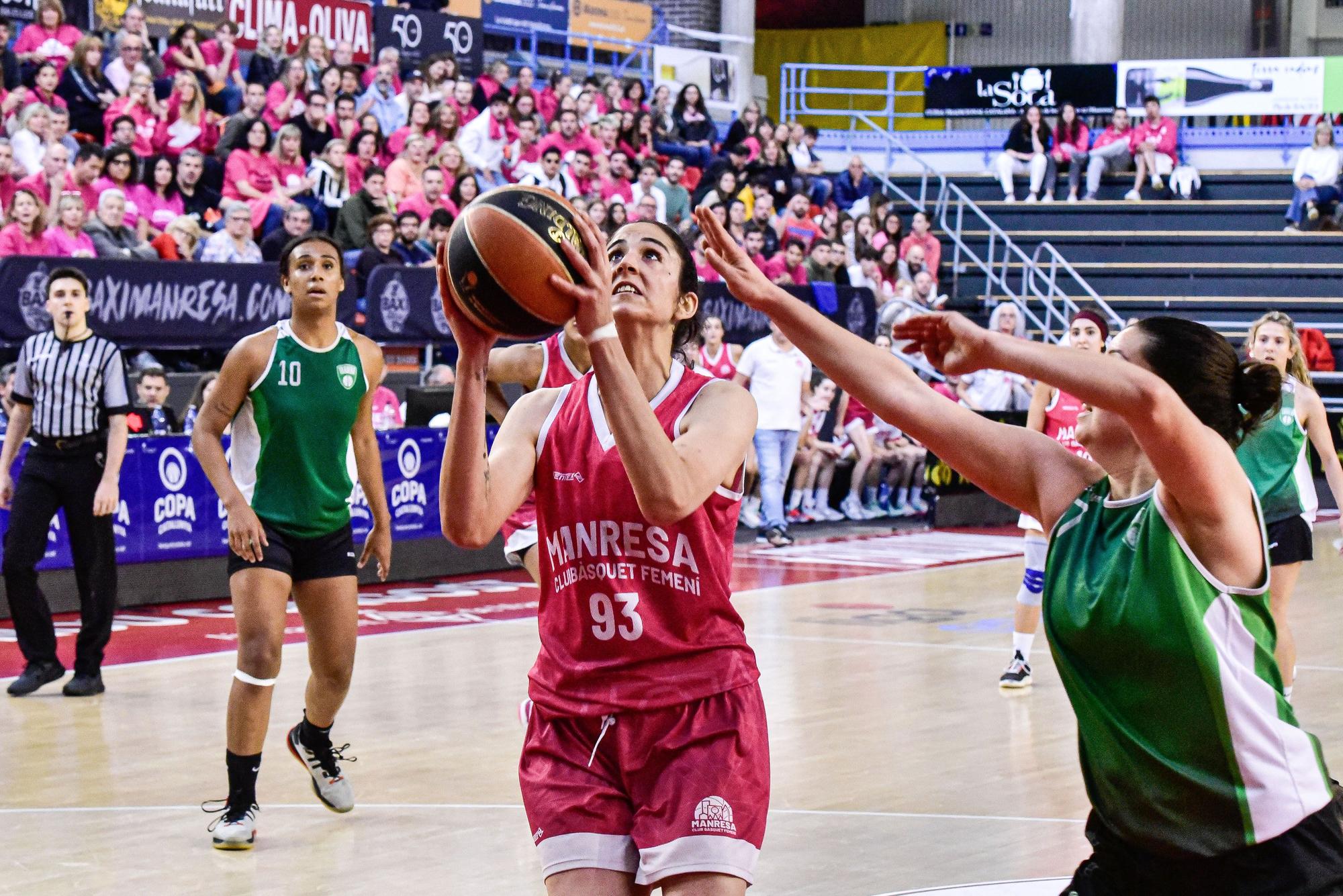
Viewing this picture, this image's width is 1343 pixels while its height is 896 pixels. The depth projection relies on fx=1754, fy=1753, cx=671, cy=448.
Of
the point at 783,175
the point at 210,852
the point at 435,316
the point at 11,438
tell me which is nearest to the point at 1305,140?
the point at 783,175

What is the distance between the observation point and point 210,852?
5.57m

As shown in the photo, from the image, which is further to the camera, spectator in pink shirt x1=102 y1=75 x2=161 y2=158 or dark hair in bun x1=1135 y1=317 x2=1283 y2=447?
spectator in pink shirt x1=102 y1=75 x2=161 y2=158

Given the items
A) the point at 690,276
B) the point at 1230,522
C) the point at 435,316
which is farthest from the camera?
the point at 435,316

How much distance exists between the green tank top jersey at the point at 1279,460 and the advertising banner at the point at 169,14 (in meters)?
12.3

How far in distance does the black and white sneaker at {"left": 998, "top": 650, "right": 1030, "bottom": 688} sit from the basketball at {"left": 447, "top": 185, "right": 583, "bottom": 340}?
5.85 m

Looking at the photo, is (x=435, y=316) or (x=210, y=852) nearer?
(x=210, y=852)

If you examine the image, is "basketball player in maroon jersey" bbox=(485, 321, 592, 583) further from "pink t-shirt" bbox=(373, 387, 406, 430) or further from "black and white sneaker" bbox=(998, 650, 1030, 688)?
"pink t-shirt" bbox=(373, 387, 406, 430)

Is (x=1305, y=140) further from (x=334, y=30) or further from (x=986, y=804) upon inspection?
(x=986, y=804)

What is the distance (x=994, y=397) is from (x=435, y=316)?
5.81 metres

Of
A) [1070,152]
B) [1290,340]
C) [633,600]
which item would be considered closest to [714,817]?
[633,600]

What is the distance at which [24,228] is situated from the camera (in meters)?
11.8

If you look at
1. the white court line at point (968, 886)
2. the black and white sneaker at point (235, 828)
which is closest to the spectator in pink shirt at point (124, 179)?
the black and white sneaker at point (235, 828)

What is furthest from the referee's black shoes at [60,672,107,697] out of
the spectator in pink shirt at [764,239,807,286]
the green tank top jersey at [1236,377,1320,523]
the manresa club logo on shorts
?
the spectator in pink shirt at [764,239,807,286]

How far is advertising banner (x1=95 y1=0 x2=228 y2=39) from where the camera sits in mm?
16484
